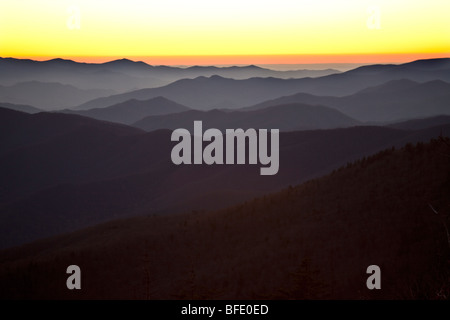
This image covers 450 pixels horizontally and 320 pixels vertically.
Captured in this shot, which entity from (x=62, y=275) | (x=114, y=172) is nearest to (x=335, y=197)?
(x=62, y=275)

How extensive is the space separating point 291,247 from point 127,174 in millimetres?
82423

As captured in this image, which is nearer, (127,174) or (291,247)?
(291,247)

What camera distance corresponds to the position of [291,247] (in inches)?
Result: 766

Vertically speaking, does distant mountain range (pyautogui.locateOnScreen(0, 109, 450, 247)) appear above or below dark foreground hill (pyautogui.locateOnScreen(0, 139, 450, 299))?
above

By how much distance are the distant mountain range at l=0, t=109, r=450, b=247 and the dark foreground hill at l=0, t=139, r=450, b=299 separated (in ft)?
91.3

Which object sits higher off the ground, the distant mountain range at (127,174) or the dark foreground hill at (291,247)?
the distant mountain range at (127,174)

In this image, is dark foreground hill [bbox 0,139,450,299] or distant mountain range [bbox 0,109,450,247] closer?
dark foreground hill [bbox 0,139,450,299]

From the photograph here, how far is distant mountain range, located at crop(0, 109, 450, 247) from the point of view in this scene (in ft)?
224

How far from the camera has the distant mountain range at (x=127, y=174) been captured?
6838cm

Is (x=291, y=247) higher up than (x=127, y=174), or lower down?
lower down

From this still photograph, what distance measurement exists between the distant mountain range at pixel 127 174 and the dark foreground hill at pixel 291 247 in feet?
91.3

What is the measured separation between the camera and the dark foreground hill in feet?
51.5
